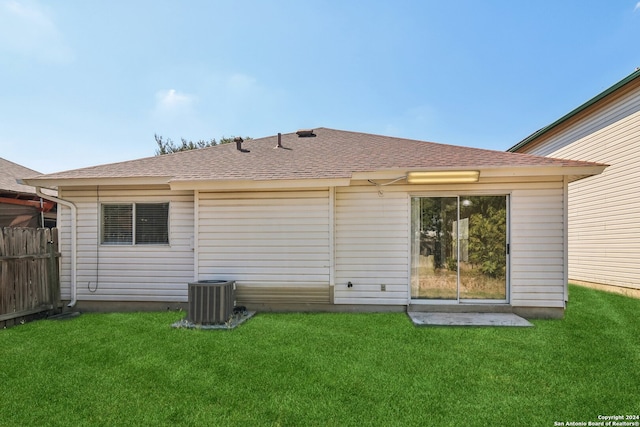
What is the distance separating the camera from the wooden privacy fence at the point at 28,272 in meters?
5.06

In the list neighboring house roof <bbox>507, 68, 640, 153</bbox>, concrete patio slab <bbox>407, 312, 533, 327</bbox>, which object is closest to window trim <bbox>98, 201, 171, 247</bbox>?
concrete patio slab <bbox>407, 312, 533, 327</bbox>

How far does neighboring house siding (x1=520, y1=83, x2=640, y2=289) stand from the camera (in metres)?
7.52

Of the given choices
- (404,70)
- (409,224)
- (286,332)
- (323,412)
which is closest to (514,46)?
(404,70)

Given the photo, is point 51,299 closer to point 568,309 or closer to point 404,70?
point 568,309

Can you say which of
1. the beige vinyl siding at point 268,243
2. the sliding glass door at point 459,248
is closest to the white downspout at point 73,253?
the beige vinyl siding at point 268,243

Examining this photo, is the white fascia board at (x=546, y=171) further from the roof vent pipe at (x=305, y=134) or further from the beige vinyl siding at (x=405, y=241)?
the roof vent pipe at (x=305, y=134)

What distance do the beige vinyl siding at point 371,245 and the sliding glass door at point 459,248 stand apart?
11.3 inches

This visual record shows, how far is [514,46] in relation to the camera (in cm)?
983

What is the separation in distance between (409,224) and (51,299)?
7466 millimetres

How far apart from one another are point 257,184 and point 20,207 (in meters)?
9.68

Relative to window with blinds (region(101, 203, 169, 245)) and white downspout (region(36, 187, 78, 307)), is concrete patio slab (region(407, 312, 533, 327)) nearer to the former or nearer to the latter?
window with blinds (region(101, 203, 169, 245))

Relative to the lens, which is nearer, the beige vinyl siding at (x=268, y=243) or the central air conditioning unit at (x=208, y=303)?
the central air conditioning unit at (x=208, y=303)

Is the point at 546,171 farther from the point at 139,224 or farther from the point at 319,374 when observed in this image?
the point at 139,224

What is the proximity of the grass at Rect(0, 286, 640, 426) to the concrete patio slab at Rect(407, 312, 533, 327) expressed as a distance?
0.20 meters
